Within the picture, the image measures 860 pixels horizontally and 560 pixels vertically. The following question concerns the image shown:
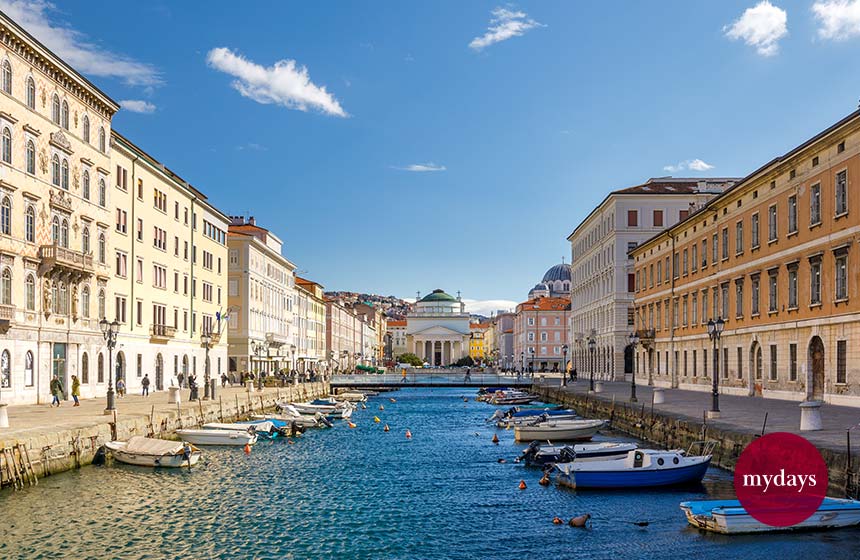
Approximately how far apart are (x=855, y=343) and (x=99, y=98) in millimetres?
41984

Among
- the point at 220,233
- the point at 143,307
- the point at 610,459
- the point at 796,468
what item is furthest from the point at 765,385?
the point at 220,233

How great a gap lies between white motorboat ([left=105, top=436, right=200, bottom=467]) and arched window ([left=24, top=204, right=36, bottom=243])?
14.8 meters

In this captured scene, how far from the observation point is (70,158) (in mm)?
48188

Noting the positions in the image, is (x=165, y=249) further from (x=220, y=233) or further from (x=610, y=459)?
(x=610, y=459)

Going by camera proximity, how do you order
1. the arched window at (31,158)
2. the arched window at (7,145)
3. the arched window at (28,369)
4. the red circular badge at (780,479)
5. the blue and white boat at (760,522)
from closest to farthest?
1. the blue and white boat at (760,522)
2. the red circular badge at (780,479)
3. the arched window at (7,145)
4. the arched window at (28,369)
5. the arched window at (31,158)

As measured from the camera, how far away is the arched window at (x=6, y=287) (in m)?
40.8

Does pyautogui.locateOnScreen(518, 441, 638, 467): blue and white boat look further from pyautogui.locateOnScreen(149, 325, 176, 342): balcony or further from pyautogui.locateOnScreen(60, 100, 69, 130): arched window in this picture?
pyautogui.locateOnScreen(149, 325, 176, 342): balcony

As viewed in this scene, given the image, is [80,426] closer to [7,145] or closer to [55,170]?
[7,145]

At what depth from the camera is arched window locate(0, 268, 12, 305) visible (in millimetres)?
40803

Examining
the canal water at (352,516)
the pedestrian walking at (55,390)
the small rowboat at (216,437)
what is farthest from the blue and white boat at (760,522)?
the pedestrian walking at (55,390)

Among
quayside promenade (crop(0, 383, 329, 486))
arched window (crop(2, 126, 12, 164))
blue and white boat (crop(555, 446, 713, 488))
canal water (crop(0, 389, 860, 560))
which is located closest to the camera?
canal water (crop(0, 389, 860, 560))

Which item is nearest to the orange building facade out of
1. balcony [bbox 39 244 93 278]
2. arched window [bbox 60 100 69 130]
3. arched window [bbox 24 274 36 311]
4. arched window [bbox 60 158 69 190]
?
arched window [bbox 24 274 36 311]

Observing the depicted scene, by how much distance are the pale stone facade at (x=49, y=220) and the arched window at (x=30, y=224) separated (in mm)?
50

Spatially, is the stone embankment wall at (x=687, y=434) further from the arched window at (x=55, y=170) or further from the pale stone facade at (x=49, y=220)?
the arched window at (x=55, y=170)
